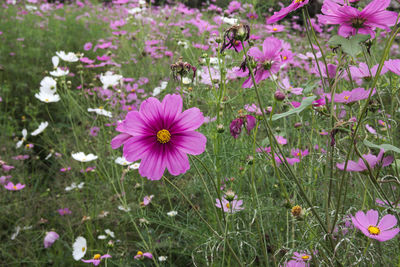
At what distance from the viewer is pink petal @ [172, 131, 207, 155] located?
520 mm

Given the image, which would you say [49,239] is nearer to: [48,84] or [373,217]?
[48,84]

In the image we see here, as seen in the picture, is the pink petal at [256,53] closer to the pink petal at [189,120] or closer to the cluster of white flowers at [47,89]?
the pink petal at [189,120]

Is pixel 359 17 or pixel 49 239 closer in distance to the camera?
pixel 359 17

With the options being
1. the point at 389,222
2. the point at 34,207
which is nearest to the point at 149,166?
the point at 389,222

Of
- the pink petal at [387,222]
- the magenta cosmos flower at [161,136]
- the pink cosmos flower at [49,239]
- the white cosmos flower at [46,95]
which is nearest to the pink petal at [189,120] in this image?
the magenta cosmos flower at [161,136]

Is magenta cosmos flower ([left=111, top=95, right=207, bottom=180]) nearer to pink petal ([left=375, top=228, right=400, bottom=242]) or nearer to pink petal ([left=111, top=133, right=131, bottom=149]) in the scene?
pink petal ([left=111, top=133, right=131, bottom=149])

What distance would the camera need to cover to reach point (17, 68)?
2.51 meters

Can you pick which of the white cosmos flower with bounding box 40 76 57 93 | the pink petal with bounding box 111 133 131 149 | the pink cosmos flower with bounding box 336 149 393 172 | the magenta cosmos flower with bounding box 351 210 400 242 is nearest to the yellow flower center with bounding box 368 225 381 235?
the magenta cosmos flower with bounding box 351 210 400 242

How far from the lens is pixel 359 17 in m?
0.51

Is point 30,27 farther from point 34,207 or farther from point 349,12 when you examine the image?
point 349,12

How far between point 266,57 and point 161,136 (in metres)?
0.27

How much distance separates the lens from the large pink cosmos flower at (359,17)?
0.49 m

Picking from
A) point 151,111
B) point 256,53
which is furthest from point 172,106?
point 256,53

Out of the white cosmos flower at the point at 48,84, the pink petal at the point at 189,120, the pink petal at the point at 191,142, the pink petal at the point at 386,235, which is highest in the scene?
the pink petal at the point at 189,120
